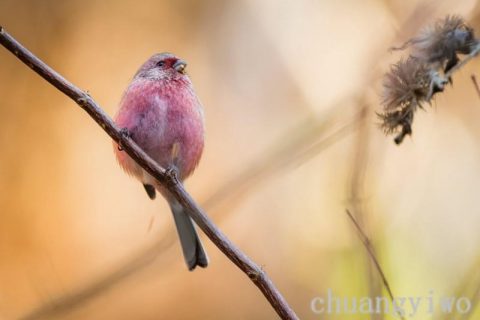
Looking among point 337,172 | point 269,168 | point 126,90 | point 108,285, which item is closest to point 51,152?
point 126,90

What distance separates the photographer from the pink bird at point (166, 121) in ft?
9.65

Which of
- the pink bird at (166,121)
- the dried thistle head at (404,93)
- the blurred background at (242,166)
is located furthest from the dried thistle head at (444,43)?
the pink bird at (166,121)

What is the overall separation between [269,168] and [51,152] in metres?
1.34

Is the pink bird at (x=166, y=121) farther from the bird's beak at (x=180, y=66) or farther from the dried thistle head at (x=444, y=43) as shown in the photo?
the dried thistle head at (x=444, y=43)

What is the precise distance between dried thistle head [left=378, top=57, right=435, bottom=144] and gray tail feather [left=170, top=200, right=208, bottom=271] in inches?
51.1

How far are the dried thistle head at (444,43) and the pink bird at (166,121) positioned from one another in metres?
1.21

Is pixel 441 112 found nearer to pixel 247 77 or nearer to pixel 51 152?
pixel 247 77

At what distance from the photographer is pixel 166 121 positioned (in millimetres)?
2988

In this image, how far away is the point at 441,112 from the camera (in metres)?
3.98

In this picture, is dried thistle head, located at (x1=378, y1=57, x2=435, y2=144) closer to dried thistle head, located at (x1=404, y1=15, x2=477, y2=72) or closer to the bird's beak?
dried thistle head, located at (x1=404, y1=15, x2=477, y2=72)

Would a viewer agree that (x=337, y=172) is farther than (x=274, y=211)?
No

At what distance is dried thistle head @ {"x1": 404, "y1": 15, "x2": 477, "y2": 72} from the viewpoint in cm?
212

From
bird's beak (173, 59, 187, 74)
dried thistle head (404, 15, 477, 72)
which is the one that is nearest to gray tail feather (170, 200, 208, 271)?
bird's beak (173, 59, 187, 74)

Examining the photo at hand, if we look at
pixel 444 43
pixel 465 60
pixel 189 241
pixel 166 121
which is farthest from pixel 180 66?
pixel 465 60
